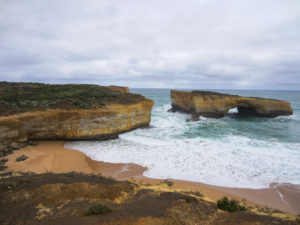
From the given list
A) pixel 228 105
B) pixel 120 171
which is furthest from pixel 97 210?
pixel 228 105

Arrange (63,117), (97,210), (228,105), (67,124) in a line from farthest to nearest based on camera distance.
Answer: (228,105), (67,124), (63,117), (97,210)

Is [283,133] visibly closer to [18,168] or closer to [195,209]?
[195,209]

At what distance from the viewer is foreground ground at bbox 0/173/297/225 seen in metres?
4.32

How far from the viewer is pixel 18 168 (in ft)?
29.6

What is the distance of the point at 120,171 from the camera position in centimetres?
948

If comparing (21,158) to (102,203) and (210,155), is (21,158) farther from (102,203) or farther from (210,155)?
(210,155)

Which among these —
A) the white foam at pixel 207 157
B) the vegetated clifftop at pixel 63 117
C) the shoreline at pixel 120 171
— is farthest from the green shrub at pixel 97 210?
the vegetated clifftop at pixel 63 117

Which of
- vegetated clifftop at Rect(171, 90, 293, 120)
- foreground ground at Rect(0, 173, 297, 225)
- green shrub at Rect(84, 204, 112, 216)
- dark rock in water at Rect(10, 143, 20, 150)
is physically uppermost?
vegetated clifftop at Rect(171, 90, 293, 120)

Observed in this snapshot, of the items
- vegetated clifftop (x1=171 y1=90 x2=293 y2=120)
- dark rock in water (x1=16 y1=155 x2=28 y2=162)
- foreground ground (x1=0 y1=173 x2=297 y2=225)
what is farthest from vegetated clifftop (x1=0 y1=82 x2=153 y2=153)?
vegetated clifftop (x1=171 y1=90 x2=293 y2=120)

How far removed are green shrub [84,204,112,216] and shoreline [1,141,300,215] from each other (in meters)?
3.66

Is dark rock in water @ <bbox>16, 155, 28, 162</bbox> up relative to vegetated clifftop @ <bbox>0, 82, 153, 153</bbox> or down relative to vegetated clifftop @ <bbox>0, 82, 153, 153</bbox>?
down

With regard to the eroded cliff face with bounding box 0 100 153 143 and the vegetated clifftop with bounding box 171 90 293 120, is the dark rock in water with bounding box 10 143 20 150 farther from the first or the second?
the vegetated clifftop with bounding box 171 90 293 120

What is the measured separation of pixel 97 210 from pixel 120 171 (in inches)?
199

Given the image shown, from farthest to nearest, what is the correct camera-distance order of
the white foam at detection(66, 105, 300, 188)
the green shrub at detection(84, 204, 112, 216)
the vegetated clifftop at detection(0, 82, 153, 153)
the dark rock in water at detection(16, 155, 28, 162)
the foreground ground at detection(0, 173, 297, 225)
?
the vegetated clifftop at detection(0, 82, 153, 153), the dark rock in water at detection(16, 155, 28, 162), the white foam at detection(66, 105, 300, 188), the green shrub at detection(84, 204, 112, 216), the foreground ground at detection(0, 173, 297, 225)
